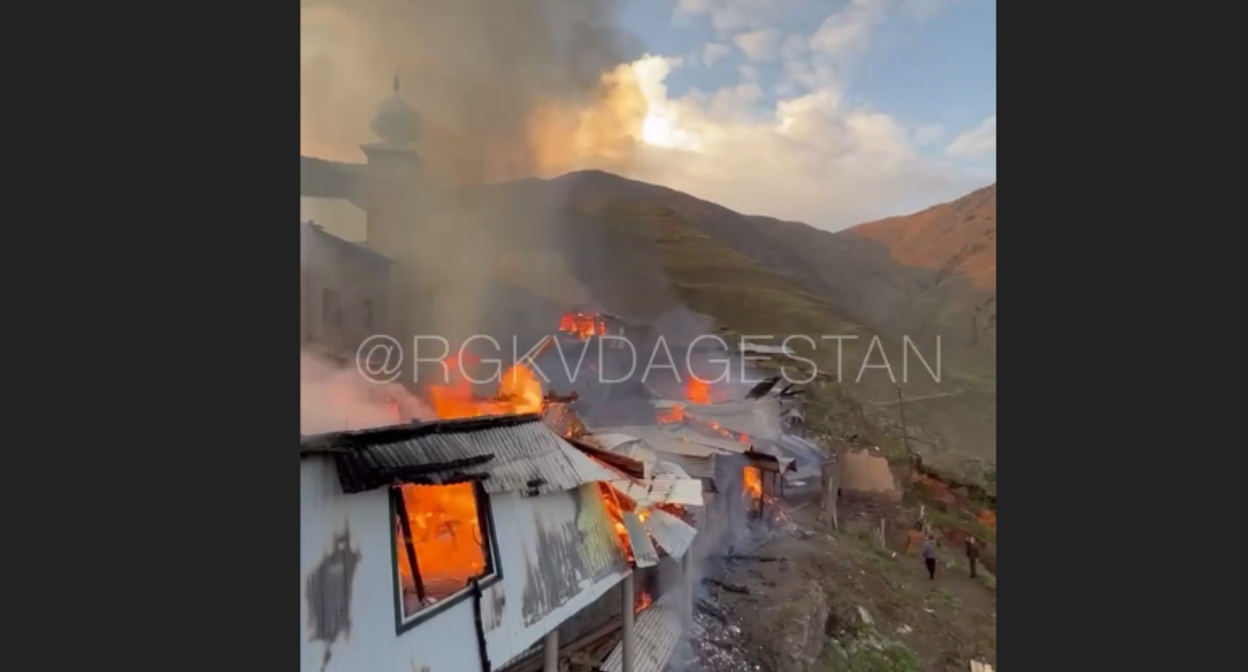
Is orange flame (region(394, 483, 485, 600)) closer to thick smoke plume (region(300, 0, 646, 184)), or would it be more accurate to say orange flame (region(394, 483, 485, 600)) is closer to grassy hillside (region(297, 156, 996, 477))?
grassy hillside (region(297, 156, 996, 477))

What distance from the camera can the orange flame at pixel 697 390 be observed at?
4.80 m

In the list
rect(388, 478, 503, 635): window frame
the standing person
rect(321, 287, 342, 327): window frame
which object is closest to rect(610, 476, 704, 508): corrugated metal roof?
rect(388, 478, 503, 635): window frame

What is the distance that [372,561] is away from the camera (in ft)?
12.4

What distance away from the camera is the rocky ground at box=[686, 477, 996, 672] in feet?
15.7

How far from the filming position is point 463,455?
4.02 m

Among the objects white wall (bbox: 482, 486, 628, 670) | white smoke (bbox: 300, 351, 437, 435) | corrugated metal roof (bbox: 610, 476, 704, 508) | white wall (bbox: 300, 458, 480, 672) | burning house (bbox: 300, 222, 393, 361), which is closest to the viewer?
white wall (bbox: 300, 458, 480, 672)

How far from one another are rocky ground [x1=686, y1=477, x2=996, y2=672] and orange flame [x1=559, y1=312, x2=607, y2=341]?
5.39 ft

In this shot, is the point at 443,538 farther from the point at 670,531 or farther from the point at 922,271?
the point at 922,271

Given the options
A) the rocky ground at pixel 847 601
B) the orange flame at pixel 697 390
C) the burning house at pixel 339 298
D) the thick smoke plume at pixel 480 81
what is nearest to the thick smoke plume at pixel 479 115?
the thick smoke plume at pixel 480 81

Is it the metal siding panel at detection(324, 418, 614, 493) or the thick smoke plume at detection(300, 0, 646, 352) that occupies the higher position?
the thick smoke plume at detection(300, 0, 646, 352)

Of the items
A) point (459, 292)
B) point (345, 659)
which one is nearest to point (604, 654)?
point (345, 659)

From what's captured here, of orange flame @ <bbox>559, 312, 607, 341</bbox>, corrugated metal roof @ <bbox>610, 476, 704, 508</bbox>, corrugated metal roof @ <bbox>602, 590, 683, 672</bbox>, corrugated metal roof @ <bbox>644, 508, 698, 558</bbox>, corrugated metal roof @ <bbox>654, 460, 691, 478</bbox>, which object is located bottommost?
corrugated metal roof @ <bbox>602, 590, 683, 672</bbox>

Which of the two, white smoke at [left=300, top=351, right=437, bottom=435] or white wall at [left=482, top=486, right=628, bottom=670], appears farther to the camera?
white smoke at [left=300, top=351, right=437, bottom=435]

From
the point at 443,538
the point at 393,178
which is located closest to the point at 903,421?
the point at 443,538
